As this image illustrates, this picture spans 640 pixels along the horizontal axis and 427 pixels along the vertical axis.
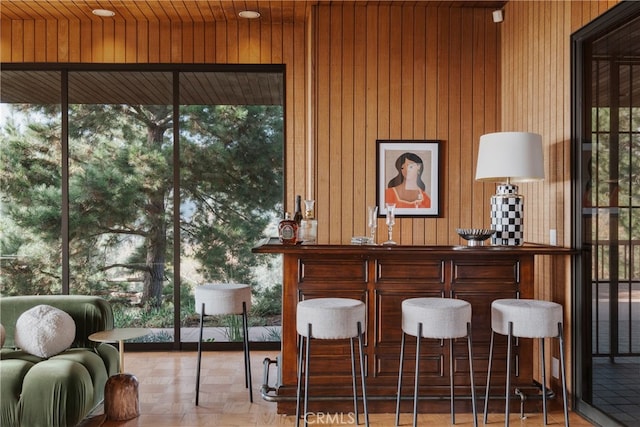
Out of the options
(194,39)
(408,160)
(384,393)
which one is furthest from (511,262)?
(194,39)

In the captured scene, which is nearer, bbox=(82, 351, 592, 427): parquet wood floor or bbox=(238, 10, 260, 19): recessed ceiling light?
bbox=(82, 351, 592, 427): parquet wood floor

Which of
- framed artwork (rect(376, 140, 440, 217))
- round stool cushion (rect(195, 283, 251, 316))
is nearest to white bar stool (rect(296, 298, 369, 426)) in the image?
round stool cushion (rect(195, 283, 251, 316))

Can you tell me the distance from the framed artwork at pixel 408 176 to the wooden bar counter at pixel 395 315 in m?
1.26

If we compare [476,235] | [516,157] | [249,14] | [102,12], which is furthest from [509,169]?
[102,12]

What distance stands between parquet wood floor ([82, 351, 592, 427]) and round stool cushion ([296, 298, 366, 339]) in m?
0.67

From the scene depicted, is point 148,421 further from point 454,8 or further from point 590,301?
point 454,8

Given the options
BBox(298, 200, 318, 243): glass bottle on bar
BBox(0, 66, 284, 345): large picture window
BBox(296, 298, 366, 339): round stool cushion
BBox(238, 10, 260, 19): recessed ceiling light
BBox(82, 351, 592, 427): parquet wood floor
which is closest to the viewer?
BBox(296, 298, 366, 339): round stool cushion

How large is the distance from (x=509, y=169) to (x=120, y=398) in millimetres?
2887

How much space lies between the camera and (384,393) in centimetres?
357

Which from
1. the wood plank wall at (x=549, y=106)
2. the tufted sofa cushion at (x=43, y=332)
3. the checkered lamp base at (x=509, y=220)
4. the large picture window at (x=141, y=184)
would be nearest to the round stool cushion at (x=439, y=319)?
the checkered lamp base at (x=509, y=220)

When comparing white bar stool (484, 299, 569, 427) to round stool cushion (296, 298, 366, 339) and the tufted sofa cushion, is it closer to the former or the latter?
round stool cushion (296, 298, 366, 339)

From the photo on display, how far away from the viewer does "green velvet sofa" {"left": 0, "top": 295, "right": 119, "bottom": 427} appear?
2873mm

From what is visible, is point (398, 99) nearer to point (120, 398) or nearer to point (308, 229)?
point (308, 229)

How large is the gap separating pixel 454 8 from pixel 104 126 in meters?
3.38
